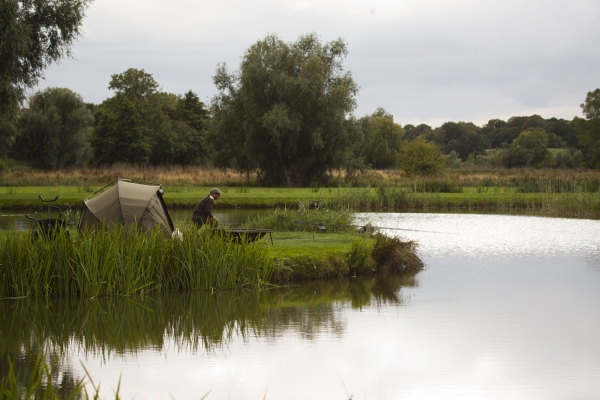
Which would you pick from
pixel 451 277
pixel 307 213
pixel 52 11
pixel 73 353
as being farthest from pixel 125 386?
pixel 52 11

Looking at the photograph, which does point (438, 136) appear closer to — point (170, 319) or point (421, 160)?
point (421, 160)

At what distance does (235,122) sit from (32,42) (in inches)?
1138

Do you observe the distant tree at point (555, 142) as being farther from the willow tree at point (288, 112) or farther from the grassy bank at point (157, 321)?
the grassy bank at point (157, 321)

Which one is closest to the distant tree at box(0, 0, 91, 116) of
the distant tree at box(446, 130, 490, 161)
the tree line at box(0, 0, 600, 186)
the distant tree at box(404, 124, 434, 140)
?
the tree line at box(0, 0, 600, 186)

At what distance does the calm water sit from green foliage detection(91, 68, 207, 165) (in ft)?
191

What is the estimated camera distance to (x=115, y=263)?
13445mm

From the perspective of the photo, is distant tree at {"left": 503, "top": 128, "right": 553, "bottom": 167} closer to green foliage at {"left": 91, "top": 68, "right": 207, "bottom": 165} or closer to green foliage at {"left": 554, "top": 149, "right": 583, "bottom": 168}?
green foliage at {"left": 554, "top": 149, "right": 583, "bottom": 168}

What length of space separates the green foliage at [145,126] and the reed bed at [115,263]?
58.6 m

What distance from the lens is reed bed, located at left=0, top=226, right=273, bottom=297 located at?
13.3 m

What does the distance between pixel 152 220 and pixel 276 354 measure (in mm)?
6885

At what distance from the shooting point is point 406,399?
8398 mm

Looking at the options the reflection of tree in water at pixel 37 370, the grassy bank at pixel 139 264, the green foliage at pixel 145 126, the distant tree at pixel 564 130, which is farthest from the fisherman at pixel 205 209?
the distant tree at pixel 564 130

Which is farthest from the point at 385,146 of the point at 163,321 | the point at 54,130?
the point at 163,321

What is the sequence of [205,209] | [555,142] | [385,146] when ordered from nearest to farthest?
[205,209] → [385,146] → [555,142]
